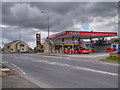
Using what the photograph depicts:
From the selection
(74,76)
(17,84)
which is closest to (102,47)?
(74,76)

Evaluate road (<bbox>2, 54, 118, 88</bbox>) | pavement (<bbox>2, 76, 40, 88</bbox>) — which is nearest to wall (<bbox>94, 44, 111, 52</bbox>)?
road (<bbox>2, 54, 118, 88</bbox>)

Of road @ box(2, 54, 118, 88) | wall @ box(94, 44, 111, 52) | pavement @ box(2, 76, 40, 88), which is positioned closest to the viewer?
pavement @ box(2, 76, 40, 88)

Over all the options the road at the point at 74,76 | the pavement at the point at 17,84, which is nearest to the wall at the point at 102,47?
the road at the point at 74,76

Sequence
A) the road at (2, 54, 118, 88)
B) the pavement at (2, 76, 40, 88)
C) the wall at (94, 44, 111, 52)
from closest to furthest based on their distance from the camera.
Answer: the pavement at (2, 76, 40, 88) < the road at (2, 54, 118, 88) < the wall at (94, 44, 111, 52)

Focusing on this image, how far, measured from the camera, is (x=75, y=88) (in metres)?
6.74

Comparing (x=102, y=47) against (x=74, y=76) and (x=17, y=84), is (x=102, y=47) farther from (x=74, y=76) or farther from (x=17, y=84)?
(x=17, y=84)

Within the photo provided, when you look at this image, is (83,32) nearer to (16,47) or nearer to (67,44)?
(67,44)

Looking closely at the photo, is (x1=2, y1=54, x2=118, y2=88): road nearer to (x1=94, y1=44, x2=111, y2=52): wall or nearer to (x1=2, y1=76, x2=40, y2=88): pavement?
(x1=2, y1=76, x2=40, y2=88): pavement

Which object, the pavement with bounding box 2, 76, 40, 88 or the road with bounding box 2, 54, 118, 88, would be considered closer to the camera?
the pavement with bounding box 2, 76, 40, 88

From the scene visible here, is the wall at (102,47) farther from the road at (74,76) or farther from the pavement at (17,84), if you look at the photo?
the pavement at (17,84)

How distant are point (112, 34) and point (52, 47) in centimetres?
2833

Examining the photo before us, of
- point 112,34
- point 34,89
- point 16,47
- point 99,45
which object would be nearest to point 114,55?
point 34,89

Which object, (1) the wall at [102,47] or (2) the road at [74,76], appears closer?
(2) the road at [74,76]

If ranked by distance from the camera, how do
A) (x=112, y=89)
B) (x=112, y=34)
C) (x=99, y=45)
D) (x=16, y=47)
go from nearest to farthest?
(x=112, y=89), (x=112, y=34), (x=99, y=45), (x=16, y=47)
